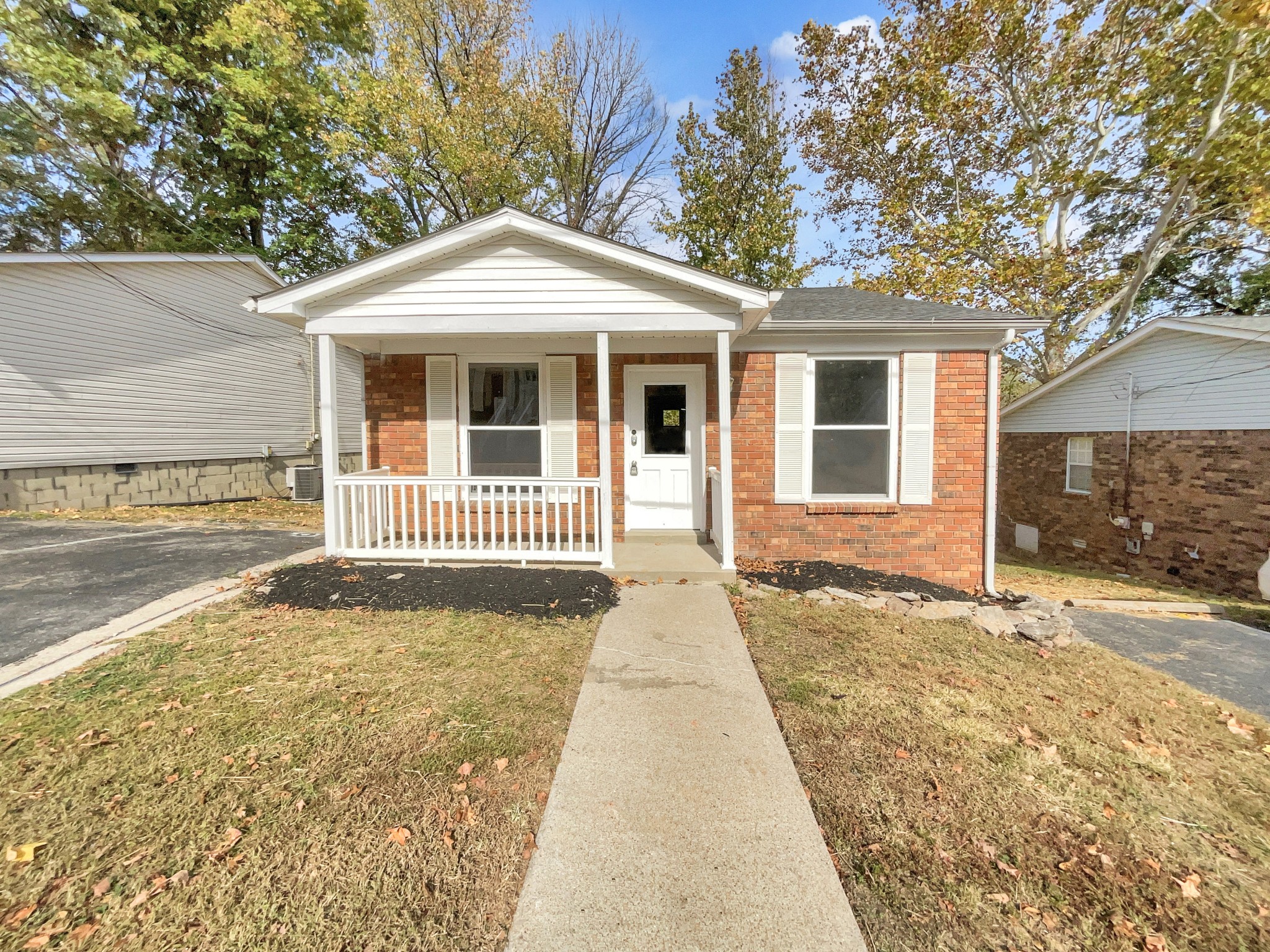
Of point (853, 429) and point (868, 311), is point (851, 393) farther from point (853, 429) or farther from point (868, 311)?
point (868, 311)

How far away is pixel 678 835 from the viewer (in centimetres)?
217

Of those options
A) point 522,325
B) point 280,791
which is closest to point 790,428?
point 522,325

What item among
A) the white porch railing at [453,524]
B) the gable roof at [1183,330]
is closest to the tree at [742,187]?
the gable roof at [1183,330]

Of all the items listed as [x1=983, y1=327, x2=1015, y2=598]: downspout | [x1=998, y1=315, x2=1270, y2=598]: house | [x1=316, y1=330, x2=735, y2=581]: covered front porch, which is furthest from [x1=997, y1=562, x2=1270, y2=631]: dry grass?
[x1=316, y1=330, x2=735, y2=581]: covered front porch

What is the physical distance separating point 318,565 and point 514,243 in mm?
3938

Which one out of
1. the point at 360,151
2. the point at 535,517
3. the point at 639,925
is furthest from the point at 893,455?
the point at 360,151

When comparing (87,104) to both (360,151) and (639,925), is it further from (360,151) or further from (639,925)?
(639,925)

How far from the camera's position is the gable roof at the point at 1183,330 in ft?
27.7

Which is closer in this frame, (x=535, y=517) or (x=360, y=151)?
(x=535, y=517)

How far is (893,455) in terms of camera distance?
662 cm

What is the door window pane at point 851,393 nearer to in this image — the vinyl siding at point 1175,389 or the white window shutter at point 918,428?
the white window shutter at point 918,428

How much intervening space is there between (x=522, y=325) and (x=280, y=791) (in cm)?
440

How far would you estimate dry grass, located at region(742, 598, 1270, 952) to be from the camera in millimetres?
1839

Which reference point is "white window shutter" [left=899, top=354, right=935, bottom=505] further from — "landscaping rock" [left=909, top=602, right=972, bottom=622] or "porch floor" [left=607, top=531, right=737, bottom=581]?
"porch floor" [left=607, top=531, right=737, bottom=581]
